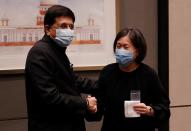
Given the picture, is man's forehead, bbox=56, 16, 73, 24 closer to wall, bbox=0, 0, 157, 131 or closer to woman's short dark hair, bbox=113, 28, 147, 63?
woman's short dark hair, bbox=113, 28, 147, 63

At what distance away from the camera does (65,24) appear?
5.04 feet

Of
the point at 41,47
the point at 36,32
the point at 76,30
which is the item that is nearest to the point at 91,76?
the point at 76,30

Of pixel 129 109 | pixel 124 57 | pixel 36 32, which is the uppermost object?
pixel 36 32

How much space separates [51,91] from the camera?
4.72ft

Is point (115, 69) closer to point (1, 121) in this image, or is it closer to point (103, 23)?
point (103, 23)
